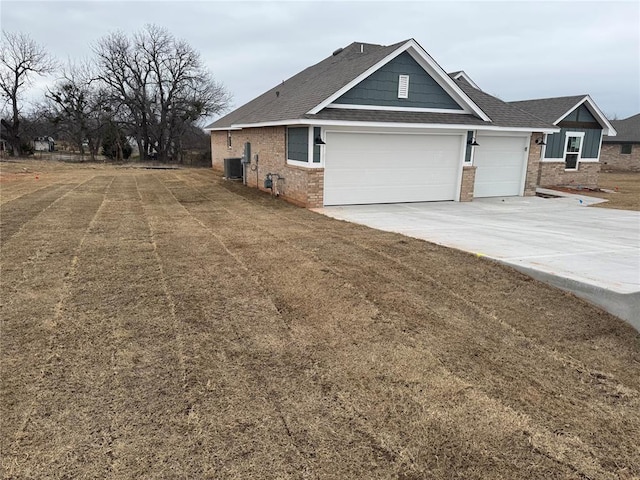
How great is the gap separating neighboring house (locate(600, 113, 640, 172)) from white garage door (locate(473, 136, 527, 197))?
22.1 metres

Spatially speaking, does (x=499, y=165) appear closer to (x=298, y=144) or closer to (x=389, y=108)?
(x=389, y=108)

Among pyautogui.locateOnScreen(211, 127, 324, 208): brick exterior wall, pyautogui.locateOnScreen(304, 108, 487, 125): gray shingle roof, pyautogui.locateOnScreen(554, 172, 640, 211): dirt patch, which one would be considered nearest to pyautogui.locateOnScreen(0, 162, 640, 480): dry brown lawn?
pyautogui.locateOnScreen(211, 127, 324, 208): brick exterior wall

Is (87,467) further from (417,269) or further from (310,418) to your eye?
(417,269)

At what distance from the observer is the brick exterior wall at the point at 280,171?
12.2 meters

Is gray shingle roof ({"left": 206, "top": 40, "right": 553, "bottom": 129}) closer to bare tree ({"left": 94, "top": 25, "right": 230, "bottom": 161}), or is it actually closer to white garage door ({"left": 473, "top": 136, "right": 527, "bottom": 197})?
white garage door ({"left": 473, "top": 136, "right": 527, "bottom": 197})

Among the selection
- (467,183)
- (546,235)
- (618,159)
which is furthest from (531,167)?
(618,159)

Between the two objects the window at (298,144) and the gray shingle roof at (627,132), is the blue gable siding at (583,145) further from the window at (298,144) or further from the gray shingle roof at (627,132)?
the gray shingle roof at (627,132)

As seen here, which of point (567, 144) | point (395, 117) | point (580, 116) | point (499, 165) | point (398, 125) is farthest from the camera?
point (580, 116)

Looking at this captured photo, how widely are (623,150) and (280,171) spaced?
30.7m

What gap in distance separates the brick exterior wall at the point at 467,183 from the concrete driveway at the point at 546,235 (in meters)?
0.40

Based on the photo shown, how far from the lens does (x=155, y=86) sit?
35.1 metres

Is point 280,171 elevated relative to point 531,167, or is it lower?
lower

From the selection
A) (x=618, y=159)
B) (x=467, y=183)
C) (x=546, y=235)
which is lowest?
(x=546, y=235)

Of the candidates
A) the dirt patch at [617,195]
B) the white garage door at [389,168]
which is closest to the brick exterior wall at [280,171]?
the white garage door at [389,168]
